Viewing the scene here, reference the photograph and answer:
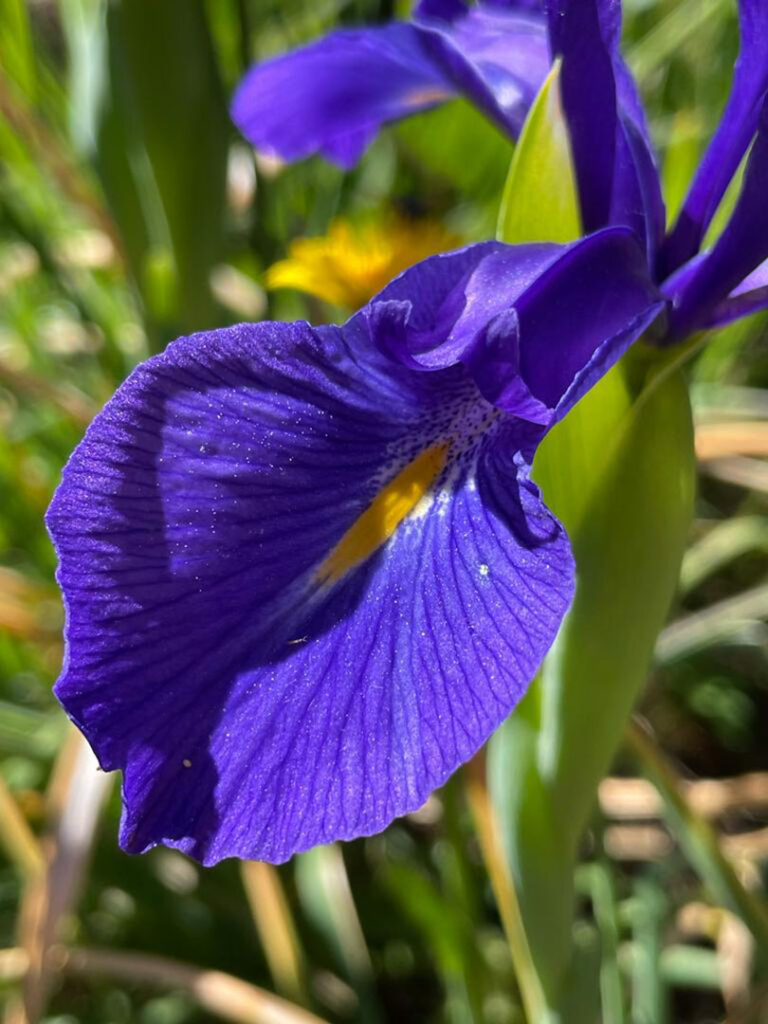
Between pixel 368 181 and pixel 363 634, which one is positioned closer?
pixel 363 634

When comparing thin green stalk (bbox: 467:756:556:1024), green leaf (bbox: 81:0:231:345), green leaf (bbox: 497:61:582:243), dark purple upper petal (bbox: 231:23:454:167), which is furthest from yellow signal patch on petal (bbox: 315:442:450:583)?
green leaf (bbox: 81:0:231:345)

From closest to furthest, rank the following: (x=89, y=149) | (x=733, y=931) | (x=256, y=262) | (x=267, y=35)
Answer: (x=733, y=931) → (x=89, y=149) → (x=256, y=262) → (x=267, y=35)

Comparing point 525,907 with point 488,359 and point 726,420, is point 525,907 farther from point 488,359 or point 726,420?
point 726,420

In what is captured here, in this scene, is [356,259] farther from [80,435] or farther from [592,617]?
[592,617]

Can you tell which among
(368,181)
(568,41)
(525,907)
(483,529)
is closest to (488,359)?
(483,529)

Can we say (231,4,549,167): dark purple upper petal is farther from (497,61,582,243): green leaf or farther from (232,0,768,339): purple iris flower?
(497,61,582,243): green leaf

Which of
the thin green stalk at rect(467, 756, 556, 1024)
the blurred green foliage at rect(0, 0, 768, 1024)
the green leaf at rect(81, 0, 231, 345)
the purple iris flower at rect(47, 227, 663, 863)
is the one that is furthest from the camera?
the green leaf at rect(81, 0, 231, 345)

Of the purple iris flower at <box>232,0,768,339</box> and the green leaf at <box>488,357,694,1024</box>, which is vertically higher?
the purple iris flower at <box>232,0,768,339</box>

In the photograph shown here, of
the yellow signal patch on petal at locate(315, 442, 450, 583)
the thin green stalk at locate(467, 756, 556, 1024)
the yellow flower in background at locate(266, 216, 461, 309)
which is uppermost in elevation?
the yellow signal patch on petal at locate(315, 442, 450, 583)
